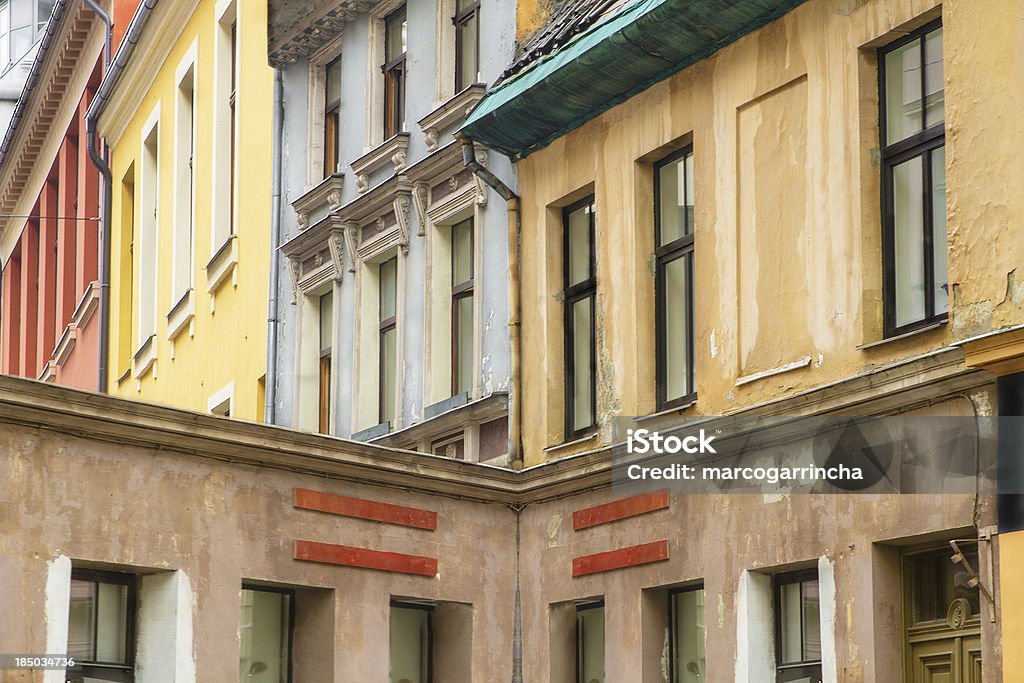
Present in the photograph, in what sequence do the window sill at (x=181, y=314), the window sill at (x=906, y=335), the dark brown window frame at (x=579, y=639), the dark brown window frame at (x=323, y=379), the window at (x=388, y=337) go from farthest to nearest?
the window sill at (x=181, y=314) < the dark brown window frame at (x=323, y=379) < the window at (x=388, y=337) < the dark brown window frame at (x=579, y=639) < the window sill at (x=906, y=335)

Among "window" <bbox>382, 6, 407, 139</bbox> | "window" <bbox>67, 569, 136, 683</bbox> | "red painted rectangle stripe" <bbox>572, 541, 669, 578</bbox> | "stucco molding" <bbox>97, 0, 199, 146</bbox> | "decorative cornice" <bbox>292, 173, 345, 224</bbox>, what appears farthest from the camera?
"stucco molding" <bbox>97, 0, 199, 146</bbox>

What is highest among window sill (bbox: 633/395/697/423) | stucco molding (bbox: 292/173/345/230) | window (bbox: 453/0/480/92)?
window (bbox: 453/0/480/92)

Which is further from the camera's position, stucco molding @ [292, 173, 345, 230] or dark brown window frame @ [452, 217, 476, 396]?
stucco molding @ [292, 173, 345, 230]

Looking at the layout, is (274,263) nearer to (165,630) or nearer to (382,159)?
(382,159)

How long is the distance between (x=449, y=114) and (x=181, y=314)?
9.40m

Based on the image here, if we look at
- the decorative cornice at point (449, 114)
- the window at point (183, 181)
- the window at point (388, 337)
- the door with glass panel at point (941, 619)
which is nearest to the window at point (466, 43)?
the decorative cornice at point (449, 114)

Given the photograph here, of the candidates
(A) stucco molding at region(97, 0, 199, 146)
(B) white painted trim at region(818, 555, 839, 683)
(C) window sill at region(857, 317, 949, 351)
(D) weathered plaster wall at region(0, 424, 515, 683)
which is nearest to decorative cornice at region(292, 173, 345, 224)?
(D) weathered plaster wall at region(0, 424, 515, 683)

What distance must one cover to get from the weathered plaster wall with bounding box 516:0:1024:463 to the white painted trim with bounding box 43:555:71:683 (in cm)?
510

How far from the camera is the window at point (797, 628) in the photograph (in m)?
15.6

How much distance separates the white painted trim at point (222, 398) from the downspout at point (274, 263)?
160 centimetres

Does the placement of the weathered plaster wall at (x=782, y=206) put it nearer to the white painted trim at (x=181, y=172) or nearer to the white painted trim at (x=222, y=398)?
the white painted trim at (x=222, y=398)

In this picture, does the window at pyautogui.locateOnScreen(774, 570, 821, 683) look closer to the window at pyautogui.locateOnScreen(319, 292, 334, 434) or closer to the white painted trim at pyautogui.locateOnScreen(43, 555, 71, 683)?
the white painted trim at pyautogui.locateOnScreen(43, 555, 71, 683)

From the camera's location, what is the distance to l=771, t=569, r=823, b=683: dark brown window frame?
1559cm

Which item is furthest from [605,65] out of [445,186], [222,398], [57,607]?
[222,398]
